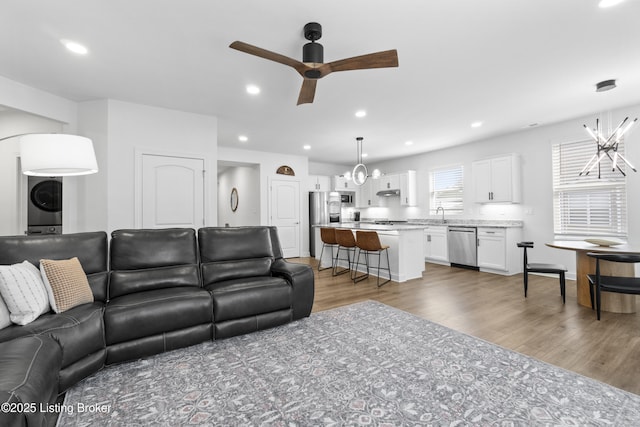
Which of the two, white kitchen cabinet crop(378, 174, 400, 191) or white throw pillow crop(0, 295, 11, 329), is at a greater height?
white kitchen cabinet crop(378, 174, 400, 191)

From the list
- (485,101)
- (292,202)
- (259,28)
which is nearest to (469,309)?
(485,101)

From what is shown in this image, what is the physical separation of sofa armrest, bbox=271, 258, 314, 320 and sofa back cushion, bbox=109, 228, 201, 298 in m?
0.89

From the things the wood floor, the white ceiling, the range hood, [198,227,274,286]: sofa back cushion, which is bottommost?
the wood floor

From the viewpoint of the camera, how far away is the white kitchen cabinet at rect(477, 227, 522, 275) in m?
5.27

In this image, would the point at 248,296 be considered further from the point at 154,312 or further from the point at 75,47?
the point at 75,47

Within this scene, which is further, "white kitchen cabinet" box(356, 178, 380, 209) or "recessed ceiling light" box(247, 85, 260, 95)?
"white kitchen cabinet" box(356, 178, 380, 209)

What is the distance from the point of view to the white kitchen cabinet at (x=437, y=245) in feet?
20.7

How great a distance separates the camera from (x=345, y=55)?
2.86m

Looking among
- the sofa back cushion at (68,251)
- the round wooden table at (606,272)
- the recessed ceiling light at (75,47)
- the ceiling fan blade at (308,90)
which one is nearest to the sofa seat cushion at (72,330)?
the sofa back cushion at (68,251)

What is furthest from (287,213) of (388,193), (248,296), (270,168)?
(248,296)

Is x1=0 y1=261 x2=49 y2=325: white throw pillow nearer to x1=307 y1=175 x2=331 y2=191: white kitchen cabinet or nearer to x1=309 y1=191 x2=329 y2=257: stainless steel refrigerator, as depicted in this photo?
x1=309 y1=191 x2=329 y2=257: stainless steel refrigerator

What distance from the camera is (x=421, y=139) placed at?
19.9 ft

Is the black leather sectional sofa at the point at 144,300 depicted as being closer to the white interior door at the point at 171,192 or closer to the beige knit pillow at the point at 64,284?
the beige knit pillow at the point at 64,284

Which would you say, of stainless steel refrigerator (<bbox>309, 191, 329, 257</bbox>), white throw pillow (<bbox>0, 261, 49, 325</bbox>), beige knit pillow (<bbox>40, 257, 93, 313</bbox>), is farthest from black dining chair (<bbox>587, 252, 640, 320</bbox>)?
stainless steel refrigerator (<bbox>309, 191, 329, 257</bbox>)
